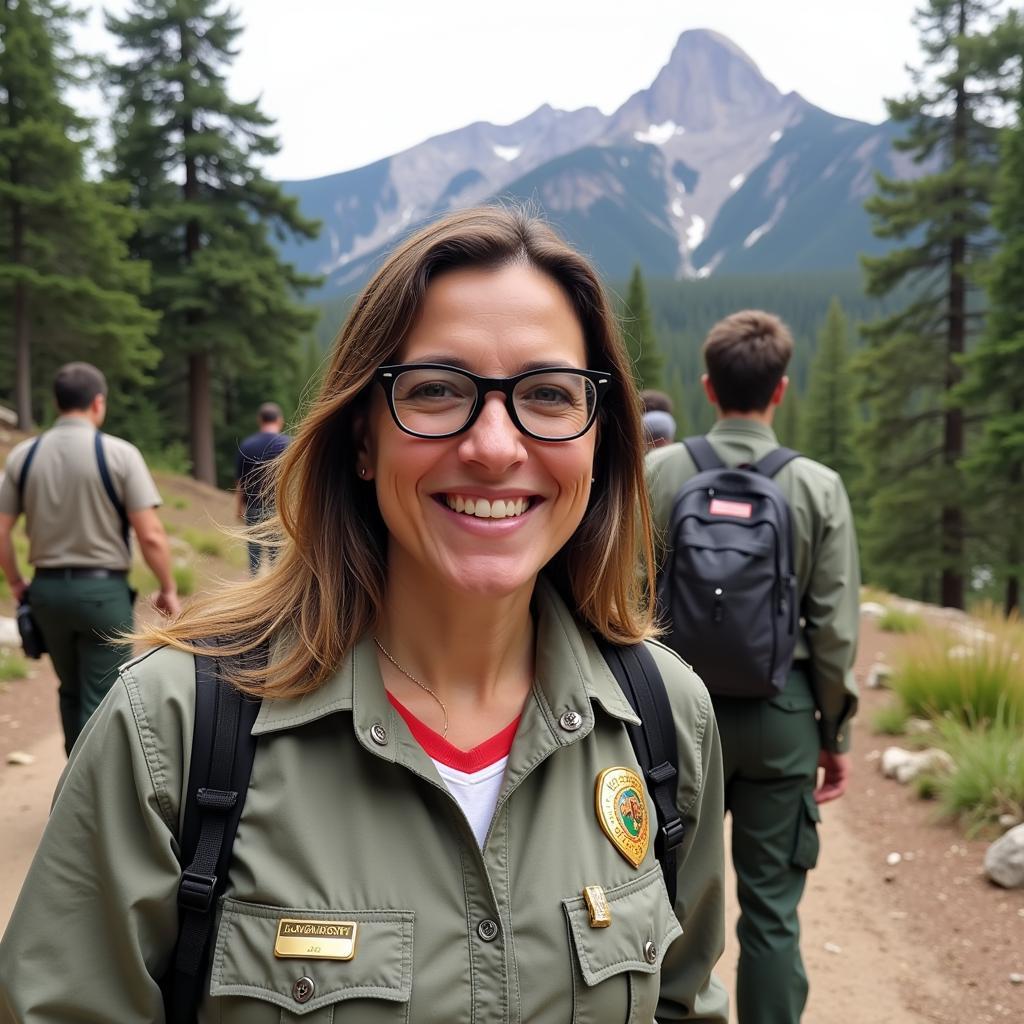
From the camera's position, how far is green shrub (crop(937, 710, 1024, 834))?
5648 millimetres

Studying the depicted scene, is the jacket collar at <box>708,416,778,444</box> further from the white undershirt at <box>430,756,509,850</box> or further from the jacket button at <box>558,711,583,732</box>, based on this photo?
the white undershirt at <box>430,756,509,850</box>

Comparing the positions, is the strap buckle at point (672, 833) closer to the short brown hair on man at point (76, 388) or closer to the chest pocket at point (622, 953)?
the chest pocket at point (622, 953)

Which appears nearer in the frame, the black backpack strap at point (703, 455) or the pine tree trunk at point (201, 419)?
the black backpack strap at point (703, 455)

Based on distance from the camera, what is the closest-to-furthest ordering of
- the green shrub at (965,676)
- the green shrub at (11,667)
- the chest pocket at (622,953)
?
the chest pocket at (622,953)
the green shrub at (965,676)
the green shrub at (11,667)

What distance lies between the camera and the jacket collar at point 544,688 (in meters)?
1.62

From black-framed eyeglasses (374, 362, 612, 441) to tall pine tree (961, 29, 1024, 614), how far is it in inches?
817

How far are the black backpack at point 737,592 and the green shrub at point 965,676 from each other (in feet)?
12.6

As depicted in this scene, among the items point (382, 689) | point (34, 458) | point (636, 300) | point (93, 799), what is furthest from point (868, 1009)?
point (636, 300)

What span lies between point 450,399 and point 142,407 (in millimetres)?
29086

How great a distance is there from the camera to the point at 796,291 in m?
167

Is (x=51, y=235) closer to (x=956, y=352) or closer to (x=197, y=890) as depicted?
(x=956, y=352)

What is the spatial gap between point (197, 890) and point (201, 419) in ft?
85.5

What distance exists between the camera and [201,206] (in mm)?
25031

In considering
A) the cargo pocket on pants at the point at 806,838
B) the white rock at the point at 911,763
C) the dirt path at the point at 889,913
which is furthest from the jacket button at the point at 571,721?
the white rock at the point at 911,763
